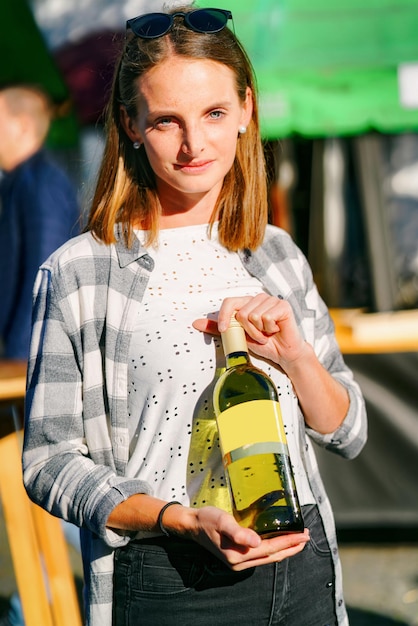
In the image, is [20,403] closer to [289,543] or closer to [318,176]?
[289,543]

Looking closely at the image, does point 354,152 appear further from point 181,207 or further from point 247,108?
point 181,207

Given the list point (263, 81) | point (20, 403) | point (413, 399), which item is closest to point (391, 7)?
point (263, 81)

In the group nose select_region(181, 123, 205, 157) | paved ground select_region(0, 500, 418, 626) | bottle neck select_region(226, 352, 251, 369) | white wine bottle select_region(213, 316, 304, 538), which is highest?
nose select_region(181, 123, 205, 157)

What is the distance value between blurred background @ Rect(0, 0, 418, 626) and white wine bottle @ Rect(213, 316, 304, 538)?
74 centimetres

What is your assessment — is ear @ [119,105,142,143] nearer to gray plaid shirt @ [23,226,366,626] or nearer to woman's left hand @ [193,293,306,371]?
gray plaid shirt @ [23,226,366,626]

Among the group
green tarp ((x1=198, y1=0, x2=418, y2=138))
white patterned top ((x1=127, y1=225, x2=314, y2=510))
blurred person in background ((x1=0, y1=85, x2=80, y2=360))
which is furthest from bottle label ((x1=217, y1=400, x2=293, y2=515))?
green tarp ((x1=198, y1=0, x2=418, y2=138))

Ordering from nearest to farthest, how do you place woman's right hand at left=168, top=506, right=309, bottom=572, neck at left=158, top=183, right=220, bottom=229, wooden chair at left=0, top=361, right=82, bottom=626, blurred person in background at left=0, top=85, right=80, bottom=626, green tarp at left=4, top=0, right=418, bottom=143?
woman's right hand at left=168, top=506, right=309, bottom=572 → neck at left=158, top=183, right=220, bottom=229 → wooden chair at left=0, top=361, right=82, bottom=626 → blurred person in background at left=0, top=85, right=80, bottom=626 → green tarp at left=4, top=0, right=418, bottom=143

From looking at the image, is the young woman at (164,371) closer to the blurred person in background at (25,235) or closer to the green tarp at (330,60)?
the blurred person in background at (25,235)

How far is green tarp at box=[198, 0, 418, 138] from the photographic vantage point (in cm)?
523

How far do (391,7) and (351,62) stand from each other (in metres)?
0.40

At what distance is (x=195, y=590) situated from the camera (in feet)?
4.83

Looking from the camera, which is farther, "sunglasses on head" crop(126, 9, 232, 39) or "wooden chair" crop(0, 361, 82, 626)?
"wooden chair" crop(0, 361, 82, 626)

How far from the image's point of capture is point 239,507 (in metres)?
1.38

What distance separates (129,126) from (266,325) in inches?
19.6
